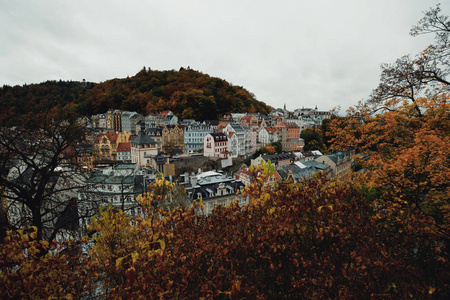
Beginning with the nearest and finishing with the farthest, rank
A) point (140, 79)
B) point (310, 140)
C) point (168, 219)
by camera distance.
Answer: point (168, 219)
point (310, 140)
point (140, 79)

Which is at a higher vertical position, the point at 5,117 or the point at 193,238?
the point at 5,117

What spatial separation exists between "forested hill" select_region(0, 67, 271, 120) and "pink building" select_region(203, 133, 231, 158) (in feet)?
106

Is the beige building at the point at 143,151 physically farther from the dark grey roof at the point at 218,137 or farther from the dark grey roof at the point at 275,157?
the dark grey roof at the point at 275,157

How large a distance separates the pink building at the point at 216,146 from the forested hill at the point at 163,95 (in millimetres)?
32235

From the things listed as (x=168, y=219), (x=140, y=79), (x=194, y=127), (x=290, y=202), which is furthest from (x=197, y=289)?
(x=140, y=79)

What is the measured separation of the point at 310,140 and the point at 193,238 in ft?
272

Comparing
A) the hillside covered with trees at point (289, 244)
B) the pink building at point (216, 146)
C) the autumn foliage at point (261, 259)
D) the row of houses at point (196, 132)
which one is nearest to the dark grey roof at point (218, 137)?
the pink building at point (216, 146)

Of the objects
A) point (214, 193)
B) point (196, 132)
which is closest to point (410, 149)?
point (214, 193)

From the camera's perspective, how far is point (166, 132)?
69875 millimetres

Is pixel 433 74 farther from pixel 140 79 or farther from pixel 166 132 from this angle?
pixel 140 79

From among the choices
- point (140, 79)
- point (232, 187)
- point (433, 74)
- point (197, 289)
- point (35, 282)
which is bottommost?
point (232, 187)

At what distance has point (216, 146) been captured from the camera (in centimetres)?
6338

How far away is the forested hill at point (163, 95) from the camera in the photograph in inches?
3799

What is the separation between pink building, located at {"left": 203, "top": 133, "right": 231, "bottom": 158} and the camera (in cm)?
6309
